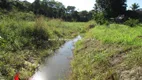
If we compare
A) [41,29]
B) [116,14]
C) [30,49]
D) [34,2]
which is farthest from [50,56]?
[34,2]

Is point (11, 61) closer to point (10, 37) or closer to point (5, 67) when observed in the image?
point (5, 67)

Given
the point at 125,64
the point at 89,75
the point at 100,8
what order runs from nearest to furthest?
the point at 125,64 < the point at 89,75 < the point at 100,8

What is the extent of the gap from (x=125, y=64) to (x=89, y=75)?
1.46m

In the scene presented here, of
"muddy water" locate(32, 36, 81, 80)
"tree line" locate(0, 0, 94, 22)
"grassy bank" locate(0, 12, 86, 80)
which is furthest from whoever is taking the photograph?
"tree line" locate(0, 0, 94, 22)

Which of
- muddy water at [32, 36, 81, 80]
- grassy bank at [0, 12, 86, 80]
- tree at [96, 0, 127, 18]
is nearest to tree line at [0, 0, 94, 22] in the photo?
tree at [96, 0, 127, 18]

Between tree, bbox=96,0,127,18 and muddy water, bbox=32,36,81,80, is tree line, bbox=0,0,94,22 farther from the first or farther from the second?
muddy water, bbox=32,36,81,80

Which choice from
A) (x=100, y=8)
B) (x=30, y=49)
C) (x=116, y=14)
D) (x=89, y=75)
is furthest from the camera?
(x=100, y=8)

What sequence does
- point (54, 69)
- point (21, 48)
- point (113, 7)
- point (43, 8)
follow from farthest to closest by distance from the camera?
point (43, 8) → point (113, 7) → point (21, 48) → point (54, 69)

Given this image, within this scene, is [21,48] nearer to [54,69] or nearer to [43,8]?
[54,69]

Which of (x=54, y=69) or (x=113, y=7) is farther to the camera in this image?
(x=113, y=7)

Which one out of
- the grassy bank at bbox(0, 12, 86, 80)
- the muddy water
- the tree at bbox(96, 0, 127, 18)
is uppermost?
the tree at bbox(96, 0, 127, 18)

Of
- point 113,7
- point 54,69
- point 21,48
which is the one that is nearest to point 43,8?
point 113,7

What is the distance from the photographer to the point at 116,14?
117 ft

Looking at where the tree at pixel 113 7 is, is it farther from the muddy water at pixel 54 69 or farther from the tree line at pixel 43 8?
the muddy water at pixel 54 69
